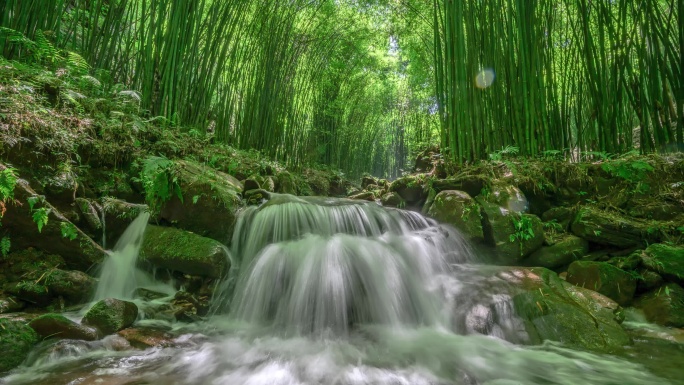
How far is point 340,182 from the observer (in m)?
10.5

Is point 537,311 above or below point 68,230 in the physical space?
below

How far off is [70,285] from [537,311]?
3.33 metres

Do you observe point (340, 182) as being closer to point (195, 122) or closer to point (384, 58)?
point (384, 58)

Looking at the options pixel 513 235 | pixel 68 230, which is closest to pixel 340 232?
pixel 513 235

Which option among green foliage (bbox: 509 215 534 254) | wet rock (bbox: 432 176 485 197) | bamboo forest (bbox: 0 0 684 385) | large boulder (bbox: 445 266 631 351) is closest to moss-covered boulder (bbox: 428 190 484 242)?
bamboo forest (bbox: 0 0 684 385)

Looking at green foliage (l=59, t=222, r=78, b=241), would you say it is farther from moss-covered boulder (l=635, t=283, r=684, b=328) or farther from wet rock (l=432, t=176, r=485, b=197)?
moss-covered boulder (l=635, t=283, r=684, b=328)

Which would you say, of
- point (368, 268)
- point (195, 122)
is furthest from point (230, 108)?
point (368, 268)

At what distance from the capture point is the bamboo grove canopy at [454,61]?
3463 mm

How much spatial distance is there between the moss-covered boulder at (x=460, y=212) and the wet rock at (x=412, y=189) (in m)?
1.07

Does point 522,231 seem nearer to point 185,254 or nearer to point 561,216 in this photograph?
point 561,216

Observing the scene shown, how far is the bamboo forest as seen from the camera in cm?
193

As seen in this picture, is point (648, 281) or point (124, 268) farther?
point (124, 268)

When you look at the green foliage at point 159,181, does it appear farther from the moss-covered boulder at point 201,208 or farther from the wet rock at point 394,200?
the wet rock at point 394,200

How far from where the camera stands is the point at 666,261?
2471mm
